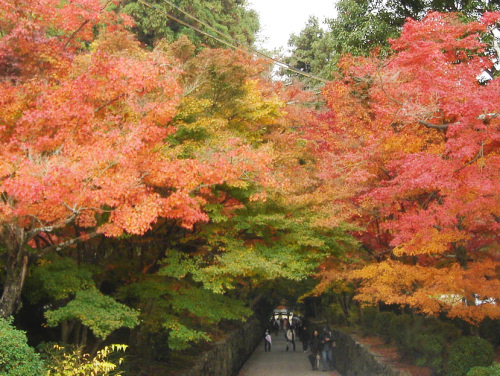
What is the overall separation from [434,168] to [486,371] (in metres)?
4.34

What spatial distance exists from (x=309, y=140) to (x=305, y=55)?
2012 cm

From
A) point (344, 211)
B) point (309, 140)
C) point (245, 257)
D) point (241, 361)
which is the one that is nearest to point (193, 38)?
point (309, 140)

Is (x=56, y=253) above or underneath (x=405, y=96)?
underneath

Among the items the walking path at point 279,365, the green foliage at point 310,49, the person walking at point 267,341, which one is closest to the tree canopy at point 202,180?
the walking path at point 279,365

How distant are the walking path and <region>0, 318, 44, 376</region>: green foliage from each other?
48.6 feet

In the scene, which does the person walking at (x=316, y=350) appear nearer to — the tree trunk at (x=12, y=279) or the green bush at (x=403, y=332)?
the green bush at (x=403, y=332)

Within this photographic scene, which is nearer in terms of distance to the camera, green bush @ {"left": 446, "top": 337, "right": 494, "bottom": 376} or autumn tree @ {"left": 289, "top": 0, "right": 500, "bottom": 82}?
green bush @ {"left": 446, "top": 337, "right": 494, "bottom": 376}

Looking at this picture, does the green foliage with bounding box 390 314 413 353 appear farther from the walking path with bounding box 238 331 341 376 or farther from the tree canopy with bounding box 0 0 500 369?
the walking path with bounding box 238 331 341 376

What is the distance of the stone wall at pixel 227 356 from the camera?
16.1m

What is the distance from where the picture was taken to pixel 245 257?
1193 centimetres

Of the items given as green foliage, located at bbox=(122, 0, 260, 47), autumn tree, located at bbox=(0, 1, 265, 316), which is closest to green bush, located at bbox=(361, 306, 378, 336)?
autumn tree, located at bbox=(0, 1, 265, 316)

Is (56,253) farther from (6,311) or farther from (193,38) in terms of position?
(193,38)

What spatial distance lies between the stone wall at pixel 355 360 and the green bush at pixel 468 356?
244cm

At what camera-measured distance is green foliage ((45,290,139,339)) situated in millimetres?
9141
